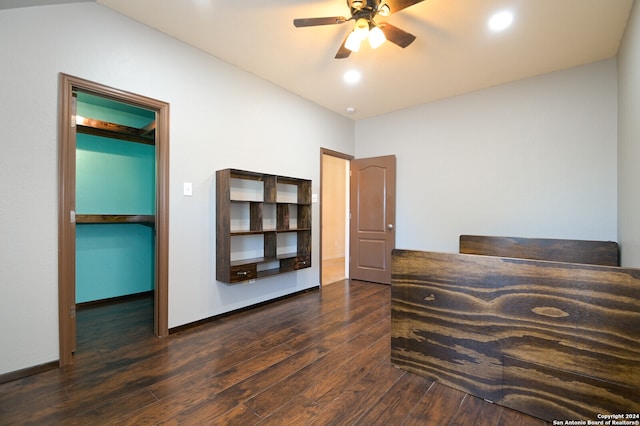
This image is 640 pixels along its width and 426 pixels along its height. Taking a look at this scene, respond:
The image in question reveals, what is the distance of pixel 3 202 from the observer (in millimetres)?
1852

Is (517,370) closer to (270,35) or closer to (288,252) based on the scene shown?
(288,252)

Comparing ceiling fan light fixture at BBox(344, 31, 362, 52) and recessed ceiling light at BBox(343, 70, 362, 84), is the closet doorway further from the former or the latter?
ceiling fan light fixture at BBox(344, 31, 362, 52)

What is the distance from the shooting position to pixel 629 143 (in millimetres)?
2354

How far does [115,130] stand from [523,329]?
436cm

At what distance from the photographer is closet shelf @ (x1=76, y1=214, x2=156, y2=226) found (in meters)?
3.11

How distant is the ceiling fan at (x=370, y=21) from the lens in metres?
2.00

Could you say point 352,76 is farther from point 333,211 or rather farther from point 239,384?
point 333,211

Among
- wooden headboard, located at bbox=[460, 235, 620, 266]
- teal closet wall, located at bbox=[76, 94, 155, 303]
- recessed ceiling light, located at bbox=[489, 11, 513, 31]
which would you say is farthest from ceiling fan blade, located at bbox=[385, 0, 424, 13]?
teal closet wall, located at bbox=[76, 94, 155, 303]

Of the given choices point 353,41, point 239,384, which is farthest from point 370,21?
point 239,384

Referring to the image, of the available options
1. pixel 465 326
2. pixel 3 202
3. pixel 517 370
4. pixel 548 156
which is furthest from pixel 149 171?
pixel 548 156

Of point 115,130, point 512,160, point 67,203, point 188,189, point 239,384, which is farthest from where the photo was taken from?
point 512,160

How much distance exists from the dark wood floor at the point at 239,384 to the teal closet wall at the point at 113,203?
81cm

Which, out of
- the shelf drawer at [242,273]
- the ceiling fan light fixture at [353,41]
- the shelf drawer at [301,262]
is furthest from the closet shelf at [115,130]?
the ceiling fan light fixture at [353,41]

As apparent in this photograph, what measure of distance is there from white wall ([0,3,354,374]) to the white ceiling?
0.68 feet
